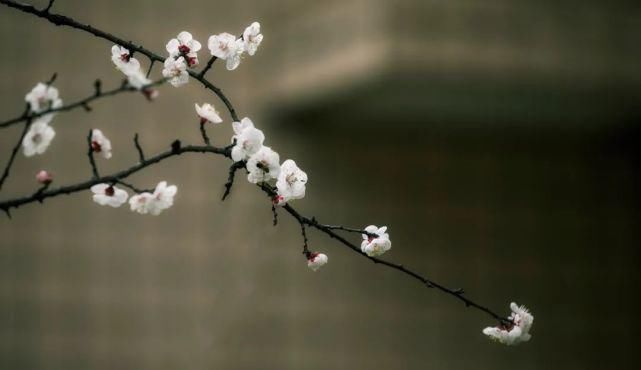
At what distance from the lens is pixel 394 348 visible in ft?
13.0

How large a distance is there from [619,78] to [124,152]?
2.08 metres

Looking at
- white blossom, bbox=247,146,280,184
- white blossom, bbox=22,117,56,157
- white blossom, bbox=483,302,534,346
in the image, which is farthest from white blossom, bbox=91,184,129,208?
white blossom, bbox=483,302,534,346

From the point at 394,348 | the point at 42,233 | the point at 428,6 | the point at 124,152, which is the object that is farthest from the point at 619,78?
the point at 42,233

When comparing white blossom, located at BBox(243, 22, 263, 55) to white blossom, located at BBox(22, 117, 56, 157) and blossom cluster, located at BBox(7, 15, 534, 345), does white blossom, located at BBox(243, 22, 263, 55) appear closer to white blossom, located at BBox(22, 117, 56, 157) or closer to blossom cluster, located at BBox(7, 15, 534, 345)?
blossom cluster, located at BBox(7, 15, 534, 345)

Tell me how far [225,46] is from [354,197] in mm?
2627

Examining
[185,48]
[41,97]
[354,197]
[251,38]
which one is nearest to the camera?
[41,97]

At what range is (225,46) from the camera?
1451 millimetres

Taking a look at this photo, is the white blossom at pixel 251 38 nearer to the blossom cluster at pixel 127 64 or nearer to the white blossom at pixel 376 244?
the blossom cluster at pixel 127 64

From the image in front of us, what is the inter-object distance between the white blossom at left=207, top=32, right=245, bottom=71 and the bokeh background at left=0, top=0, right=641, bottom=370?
1.89 meters

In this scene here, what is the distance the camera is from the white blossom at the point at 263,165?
4.01ft

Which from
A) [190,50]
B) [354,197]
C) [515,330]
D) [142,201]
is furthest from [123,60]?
[354,197]

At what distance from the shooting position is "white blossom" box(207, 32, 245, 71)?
1.44m

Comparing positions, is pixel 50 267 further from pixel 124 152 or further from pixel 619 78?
pixel 619 78

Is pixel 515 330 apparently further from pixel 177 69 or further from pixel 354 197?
pixel 354 197
